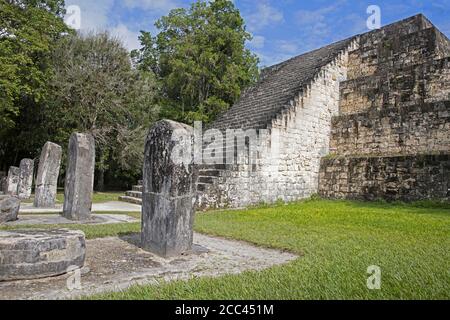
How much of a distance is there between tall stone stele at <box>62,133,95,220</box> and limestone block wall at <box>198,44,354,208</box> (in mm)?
3162

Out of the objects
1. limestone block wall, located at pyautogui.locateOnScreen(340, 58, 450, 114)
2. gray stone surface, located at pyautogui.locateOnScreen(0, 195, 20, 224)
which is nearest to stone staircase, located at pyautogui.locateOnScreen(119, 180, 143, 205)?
gray stone surface, located at pyautogui.locateOnScreen(0, 195, 20, 224)

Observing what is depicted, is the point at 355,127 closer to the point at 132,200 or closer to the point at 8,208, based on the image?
the point at 132,200

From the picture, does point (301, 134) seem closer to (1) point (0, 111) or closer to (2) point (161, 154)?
(2) point (161, 154)

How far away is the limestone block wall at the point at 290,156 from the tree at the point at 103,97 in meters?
11.5

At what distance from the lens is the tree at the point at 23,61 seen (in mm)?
16219

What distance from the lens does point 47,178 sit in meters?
11.5

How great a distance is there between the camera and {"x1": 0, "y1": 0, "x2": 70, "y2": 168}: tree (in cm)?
1622

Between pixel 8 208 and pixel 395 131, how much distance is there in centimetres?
1187

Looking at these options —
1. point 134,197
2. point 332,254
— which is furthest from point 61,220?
point 332,254

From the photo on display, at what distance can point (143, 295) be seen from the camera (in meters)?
3.24

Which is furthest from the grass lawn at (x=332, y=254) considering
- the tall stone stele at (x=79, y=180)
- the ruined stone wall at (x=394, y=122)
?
the ruined stone wall at (x=394, y=122)
